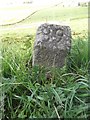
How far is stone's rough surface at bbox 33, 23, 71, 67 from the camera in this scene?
6.95 ft

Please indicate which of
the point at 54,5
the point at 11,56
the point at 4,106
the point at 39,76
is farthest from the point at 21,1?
the point at 4,106

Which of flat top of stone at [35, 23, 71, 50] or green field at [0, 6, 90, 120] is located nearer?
green field at [0, 6, 90, 120]

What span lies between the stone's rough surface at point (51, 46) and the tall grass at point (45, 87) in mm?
58

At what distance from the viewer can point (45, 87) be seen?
73.3 inches

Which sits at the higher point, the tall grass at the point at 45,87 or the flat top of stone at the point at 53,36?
the flat top of stone at the point at 53,36

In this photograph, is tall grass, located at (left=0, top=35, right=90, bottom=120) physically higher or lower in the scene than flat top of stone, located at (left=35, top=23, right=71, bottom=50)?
lower

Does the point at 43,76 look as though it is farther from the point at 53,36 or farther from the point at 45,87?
the point at 53,36

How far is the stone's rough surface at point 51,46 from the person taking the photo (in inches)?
83.4

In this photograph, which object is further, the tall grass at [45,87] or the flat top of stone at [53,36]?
the flat top of stone at [53,36]

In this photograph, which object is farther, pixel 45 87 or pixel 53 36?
pixel 53 36

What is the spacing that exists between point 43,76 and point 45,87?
0.43 ft

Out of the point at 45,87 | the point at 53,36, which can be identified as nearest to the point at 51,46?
the point at 53,36

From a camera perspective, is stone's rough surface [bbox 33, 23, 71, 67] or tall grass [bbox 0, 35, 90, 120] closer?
tall grass [bbox 0, 35, 90, 120]

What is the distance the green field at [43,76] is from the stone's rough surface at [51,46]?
2.2 inches
